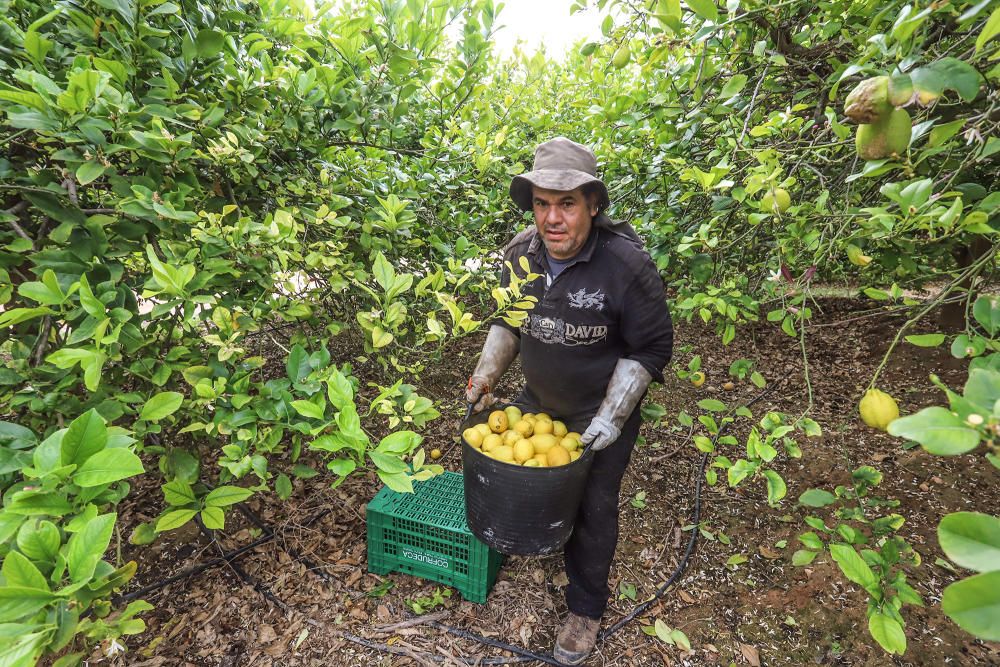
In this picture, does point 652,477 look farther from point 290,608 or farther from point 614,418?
point 290,608

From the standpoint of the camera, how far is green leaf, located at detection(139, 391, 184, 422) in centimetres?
119

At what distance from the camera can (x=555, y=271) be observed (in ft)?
7.18

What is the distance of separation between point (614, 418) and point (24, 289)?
1924 millimetres

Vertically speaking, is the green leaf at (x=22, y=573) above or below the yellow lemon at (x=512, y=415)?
above

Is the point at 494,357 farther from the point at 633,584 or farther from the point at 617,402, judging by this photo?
the point at 633,584

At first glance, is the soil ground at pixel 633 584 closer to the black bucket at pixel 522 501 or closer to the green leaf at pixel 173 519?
the black bucket at pixel 522 501

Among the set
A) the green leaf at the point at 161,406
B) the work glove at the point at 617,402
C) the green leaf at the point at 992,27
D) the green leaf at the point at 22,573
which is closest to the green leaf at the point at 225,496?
the green leaf at the point at 161,406

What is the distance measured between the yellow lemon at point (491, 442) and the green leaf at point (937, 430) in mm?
1527

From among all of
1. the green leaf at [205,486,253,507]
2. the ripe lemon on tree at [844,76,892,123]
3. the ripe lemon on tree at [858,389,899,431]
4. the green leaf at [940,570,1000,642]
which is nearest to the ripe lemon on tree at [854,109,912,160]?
the ripe lemon on tree at [844,76,892,123]

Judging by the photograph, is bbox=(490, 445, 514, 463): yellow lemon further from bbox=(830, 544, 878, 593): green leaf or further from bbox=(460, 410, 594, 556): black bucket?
bbox=(830, 544, 878, 593): green leaf

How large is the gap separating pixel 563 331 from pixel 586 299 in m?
0.19

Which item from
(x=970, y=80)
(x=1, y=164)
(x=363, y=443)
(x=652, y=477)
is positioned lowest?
(x=652, y=477)

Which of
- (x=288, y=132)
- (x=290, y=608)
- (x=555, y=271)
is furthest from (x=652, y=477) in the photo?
(x=288, y=132)

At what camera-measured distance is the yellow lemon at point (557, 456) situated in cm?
194
